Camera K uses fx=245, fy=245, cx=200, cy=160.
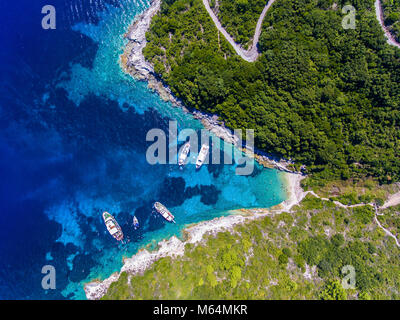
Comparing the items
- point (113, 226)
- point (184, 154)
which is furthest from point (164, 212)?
point (184, 154)

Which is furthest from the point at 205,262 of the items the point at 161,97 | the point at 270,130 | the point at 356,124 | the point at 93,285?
the point at 356,124

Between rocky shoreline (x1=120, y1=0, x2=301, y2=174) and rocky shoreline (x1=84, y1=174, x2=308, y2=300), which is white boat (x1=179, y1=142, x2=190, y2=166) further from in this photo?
rocky shoreline (x1=84, y1=174, x2=308, y2=300)

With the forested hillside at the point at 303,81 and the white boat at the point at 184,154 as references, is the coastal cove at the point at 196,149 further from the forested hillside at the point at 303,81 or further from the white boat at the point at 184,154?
the white boat at the point at 184,154

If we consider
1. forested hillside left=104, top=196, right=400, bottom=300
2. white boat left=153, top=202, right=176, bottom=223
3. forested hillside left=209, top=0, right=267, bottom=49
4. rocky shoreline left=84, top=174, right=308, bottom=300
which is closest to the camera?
forested hillside left=104, top=196, right=400, bottom=300

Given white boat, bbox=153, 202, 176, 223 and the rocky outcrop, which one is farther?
white boat, bbox=153, 202, 176, 223

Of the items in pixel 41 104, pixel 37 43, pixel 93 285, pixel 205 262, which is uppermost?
pixel 37 43

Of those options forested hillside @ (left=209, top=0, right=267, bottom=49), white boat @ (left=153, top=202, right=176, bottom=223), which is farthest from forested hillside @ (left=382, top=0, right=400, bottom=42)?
white boat @ (left=153, top=202, right=176, bottom=223)

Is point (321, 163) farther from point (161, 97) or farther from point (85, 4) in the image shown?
point (85, 4)
